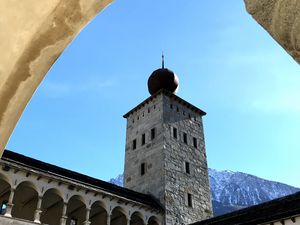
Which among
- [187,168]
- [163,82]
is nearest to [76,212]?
[187,168]

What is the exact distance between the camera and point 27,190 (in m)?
19.2

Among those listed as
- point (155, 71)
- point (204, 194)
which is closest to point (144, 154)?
point (204, 194)

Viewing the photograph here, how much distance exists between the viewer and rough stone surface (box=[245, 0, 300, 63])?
1728mm

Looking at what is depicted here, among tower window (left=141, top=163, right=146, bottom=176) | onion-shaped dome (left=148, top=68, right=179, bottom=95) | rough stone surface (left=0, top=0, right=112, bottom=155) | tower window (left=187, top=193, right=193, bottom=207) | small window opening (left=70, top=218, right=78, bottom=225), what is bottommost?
rough stone surface (left=0, top=0, right=112, bottom=155)

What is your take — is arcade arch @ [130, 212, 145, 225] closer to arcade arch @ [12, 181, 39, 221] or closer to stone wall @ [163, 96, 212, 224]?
stone wall @ [163, 96, 212, 224]

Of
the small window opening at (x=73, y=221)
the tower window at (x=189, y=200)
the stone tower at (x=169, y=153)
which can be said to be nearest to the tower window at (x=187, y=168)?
the stone tower at (x=169, y=153)

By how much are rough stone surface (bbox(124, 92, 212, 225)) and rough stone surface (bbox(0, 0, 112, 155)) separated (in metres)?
22.1

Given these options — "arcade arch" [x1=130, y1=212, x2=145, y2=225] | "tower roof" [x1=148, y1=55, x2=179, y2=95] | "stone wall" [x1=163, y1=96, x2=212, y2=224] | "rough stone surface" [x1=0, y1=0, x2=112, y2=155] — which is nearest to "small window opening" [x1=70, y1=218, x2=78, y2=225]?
"arcade arch" [x1=130, y1=212, x2=145, y2=225]

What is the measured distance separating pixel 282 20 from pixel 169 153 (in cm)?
2424

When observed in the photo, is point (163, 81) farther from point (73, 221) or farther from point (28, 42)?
point (28, 42)

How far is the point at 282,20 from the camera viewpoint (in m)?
1.78

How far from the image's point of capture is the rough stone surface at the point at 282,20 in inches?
68.0

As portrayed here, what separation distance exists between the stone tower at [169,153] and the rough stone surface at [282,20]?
870 inches

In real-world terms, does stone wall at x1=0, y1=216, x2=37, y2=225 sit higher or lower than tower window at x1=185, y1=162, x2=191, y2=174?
lower
